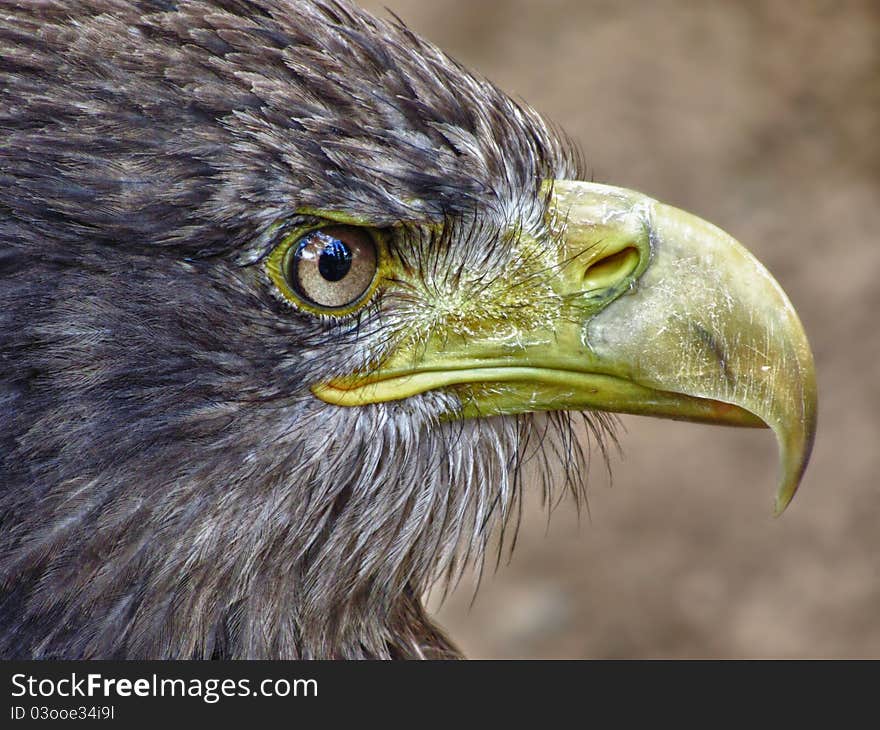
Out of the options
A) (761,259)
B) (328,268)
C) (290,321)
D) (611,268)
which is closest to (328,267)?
(328,268)

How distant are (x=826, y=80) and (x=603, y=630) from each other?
460 cm

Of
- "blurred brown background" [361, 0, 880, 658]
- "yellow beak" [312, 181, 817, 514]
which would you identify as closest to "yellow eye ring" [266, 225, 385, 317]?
"yellow beak" [312, 181, 817, 514]

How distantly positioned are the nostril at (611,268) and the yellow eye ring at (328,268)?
19.9 inches

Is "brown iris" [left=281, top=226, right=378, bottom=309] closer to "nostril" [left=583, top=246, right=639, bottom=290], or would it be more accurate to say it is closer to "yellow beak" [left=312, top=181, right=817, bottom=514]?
"yellow beak" [left=312, top=181, right=817, bottom=514]

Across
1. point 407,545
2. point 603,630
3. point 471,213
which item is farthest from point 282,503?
point 603,630

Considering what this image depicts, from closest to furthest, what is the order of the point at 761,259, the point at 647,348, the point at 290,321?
1. the point at 290,321
2. the point at 647,348
3. the point at 761,259

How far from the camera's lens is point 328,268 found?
8.86ft

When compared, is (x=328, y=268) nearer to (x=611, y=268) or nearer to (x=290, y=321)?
(x=290, y=321)

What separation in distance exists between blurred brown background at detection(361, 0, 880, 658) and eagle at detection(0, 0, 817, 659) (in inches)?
161

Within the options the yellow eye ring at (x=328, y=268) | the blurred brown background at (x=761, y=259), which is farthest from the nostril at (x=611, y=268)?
the blurred brown background at (x=761, y=259)

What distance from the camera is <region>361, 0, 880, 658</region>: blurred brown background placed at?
6.94 meters

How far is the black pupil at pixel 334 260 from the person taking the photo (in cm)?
269

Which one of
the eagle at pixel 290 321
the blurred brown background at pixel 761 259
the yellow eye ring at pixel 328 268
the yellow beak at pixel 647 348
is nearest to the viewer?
the eagle at pixel 290 321

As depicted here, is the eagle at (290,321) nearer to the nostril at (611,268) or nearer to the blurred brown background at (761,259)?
the nostril at (611,268)
